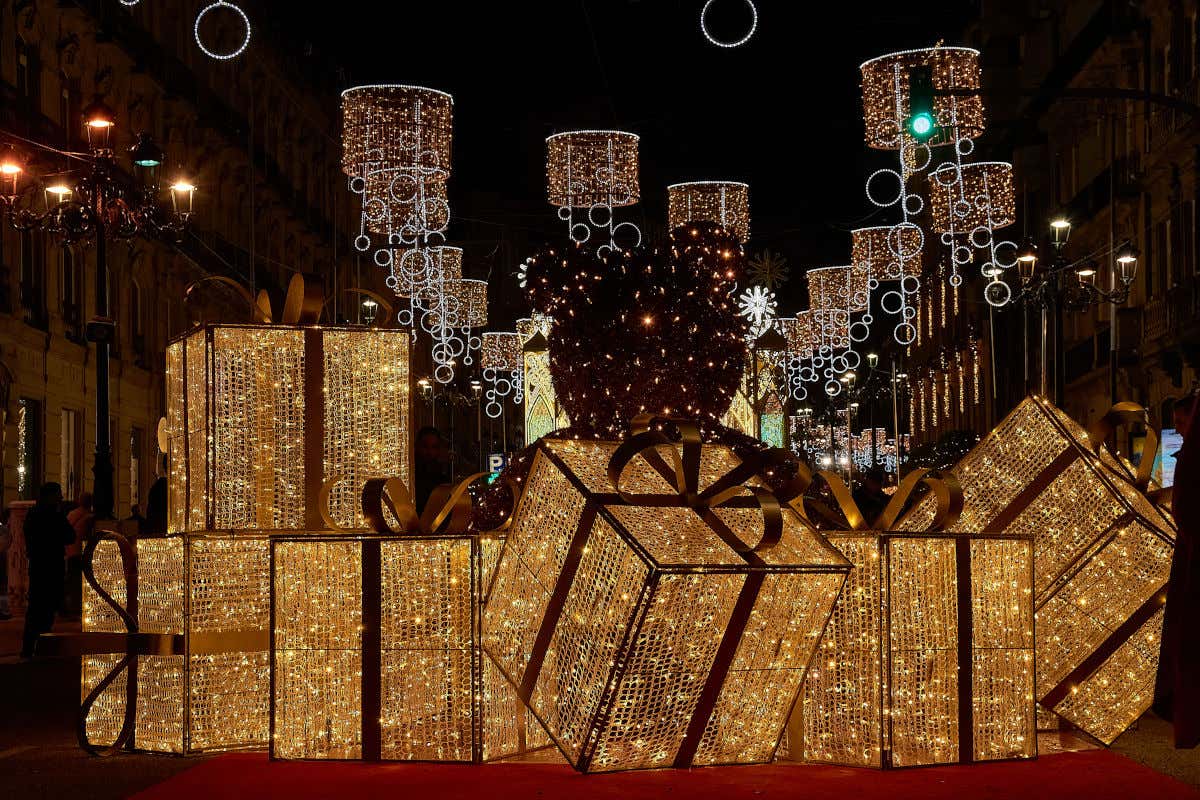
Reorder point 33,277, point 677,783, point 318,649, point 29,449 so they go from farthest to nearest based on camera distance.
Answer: point 33,277
point 29,449
point 318,649
point 677,783

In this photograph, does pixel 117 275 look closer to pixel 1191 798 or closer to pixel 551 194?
pixel 551 194

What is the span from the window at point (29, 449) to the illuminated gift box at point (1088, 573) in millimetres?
22949

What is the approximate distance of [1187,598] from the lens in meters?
3.03

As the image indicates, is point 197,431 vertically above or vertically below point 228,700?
above

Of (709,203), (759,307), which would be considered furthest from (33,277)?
(709,203)

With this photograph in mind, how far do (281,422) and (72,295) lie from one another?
24801mm

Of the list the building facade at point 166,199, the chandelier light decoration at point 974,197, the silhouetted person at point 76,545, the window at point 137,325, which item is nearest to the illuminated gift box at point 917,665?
the silhouetted person at point 76,545

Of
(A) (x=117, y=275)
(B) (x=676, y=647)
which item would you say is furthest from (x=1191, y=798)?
(A) (x=117, y=275)

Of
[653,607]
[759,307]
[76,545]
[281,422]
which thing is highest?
[759,307]

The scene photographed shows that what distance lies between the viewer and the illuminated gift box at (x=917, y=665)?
639 centimetres

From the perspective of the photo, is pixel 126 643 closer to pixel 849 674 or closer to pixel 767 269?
pixel 849 674

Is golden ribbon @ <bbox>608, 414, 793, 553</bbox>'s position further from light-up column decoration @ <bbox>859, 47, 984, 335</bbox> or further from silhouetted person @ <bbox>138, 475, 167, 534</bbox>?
light-up column decoration @ <bbox>859, 47, 984, 335</bbox>

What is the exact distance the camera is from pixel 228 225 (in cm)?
4294

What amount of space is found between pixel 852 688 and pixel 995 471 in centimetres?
145
